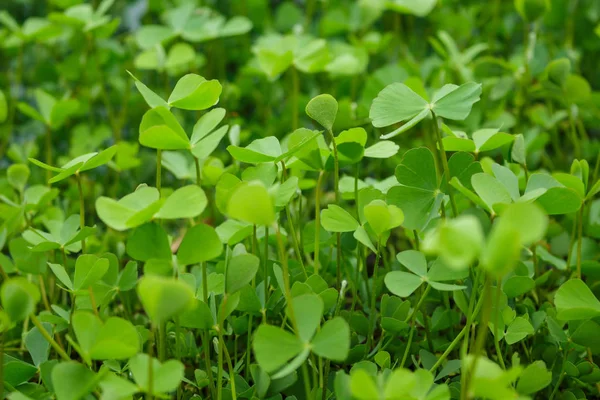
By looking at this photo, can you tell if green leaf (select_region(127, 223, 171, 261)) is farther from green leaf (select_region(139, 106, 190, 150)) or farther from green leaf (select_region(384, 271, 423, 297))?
green leaf (select_region(384, 271, 423, 297))

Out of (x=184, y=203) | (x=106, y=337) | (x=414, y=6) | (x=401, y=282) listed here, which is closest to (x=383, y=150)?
(x=401, y=282)

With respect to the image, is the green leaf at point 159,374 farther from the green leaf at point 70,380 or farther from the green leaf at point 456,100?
the green leaf at point 456,100

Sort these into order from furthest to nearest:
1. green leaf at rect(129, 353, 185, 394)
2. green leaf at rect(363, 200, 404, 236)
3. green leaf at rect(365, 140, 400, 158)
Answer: green leaf at rect(365, 140, 400, 158), green leaf at rect(363, 200, 404, 236), green leaf at rect(129, 353, 185, 394)

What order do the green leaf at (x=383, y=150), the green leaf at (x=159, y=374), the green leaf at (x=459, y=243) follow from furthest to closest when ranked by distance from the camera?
1. the green leaf at (x=383, y=150)
2. the green leaf at (x=159, y=374)
3. the green leaf at (x=459, y=243)

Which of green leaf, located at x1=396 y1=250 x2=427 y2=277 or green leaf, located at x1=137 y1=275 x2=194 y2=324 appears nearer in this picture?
green leaf, located at x1=137 y1=275 x2=194 y2=324

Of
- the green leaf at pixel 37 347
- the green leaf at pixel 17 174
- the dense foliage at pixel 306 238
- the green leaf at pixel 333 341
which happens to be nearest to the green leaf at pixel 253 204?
the dense foliage at pixel 306 238

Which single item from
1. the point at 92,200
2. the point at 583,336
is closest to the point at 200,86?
the point at 583,336

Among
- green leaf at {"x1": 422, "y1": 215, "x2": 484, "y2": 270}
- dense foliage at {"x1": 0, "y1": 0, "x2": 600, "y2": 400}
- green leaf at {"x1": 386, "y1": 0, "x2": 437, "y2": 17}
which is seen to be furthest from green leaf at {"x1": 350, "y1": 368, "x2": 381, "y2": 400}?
green leaf at {"x1": 386, "y1": 0, "x2": 437, "y2": 17}

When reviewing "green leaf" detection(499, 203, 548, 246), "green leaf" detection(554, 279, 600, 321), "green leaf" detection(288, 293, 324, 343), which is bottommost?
"green leaf" detection(554, 279, 600, 321)

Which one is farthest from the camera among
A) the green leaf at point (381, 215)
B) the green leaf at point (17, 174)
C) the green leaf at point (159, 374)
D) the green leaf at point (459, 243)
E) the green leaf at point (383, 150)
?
the green leaf at point (17, 174)
